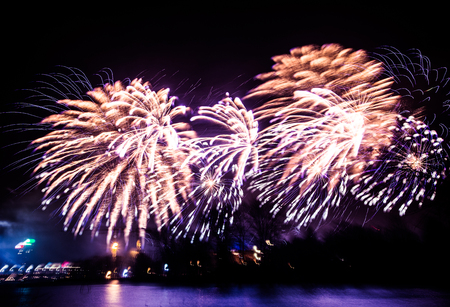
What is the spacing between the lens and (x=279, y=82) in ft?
31.8

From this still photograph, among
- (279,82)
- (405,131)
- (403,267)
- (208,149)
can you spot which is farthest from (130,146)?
(403,267)

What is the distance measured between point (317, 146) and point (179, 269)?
29828 mm

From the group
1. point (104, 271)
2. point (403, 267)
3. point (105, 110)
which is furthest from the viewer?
point (104, 271)

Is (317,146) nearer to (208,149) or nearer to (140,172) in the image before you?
(208,149)

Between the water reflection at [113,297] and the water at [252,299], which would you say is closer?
the water at [252,299]

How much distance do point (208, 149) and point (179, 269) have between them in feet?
94.4

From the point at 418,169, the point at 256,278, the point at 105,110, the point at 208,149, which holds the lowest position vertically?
the point at 256,278

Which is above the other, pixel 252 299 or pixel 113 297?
pixel 113 297

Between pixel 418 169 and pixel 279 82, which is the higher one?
pixel 279 82

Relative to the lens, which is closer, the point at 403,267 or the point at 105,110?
the point at 105,110

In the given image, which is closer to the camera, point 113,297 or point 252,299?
point 252,299

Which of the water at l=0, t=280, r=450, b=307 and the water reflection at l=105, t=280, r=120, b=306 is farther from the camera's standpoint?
the water reflection at l=105, t=280, r=120, b=306

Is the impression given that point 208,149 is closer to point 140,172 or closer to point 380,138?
point 140,172

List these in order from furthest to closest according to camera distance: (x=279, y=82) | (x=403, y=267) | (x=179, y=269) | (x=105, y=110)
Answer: (x=179, y=269) → (x=403, y=267) → (x=105, y=110) → (x=279, y=82)
